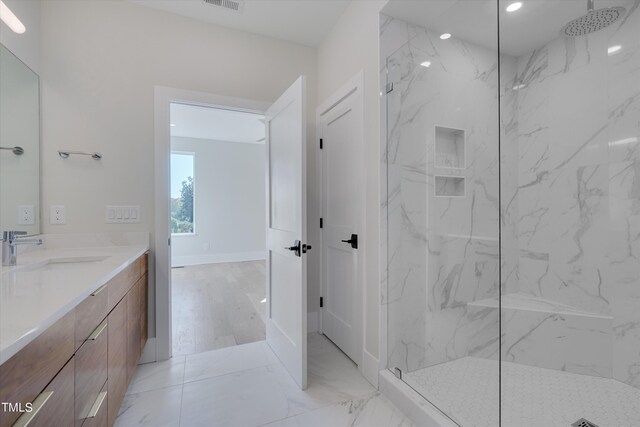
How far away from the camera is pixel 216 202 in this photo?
244 inches

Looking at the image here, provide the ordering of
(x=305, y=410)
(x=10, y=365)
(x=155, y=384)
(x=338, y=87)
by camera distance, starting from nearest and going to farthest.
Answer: (x=10, y=365) < (x=305, y=410) < (x=155, y=384) < (x=338, y=87)

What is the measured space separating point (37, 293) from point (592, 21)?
3375mm

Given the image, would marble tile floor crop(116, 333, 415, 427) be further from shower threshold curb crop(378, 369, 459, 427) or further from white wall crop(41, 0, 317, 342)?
white wall crop(41, 0, 317, 342)

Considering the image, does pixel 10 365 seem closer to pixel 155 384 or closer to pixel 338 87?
pixel 155 384

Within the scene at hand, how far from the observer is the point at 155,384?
1890mm

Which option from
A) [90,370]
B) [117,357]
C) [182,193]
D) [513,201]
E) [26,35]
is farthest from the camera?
[182,193]

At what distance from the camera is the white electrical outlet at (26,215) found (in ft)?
5.84

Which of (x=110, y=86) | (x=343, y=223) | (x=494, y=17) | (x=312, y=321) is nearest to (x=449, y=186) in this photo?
(x=343, y=223)

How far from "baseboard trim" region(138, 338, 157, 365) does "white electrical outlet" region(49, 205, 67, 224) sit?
1076 millimetres

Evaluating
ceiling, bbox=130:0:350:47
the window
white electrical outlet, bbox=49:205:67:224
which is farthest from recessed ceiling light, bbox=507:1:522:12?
the window

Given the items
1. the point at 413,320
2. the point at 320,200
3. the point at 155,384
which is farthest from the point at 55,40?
the point at 413,320

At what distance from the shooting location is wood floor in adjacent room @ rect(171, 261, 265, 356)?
257 cm

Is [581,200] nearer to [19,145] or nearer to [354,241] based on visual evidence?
[354,241]

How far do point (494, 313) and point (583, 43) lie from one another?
6.93 feet
